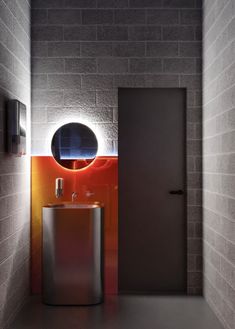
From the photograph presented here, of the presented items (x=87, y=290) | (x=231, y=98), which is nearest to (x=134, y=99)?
(x=231, y=98)

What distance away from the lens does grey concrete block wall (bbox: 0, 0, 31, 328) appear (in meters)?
3.87

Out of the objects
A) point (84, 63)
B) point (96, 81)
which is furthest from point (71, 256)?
point (84, 63)

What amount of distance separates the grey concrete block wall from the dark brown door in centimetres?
101

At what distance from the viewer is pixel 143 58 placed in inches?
200

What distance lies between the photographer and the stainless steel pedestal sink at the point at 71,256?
462 centimetres

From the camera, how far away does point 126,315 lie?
432cm

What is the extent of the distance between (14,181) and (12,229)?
41 centimetres

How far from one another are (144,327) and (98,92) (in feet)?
7.65

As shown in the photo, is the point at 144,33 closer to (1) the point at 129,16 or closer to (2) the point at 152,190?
(1) the point at 129,16

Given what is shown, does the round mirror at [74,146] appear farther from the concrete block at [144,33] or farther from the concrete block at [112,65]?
the concrete block at [144,33]

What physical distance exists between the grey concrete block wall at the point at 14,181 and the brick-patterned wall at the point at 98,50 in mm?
207

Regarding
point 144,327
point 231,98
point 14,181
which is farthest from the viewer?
point 14,181

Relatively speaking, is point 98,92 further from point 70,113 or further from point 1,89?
point 1,89

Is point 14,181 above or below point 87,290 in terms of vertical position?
above
